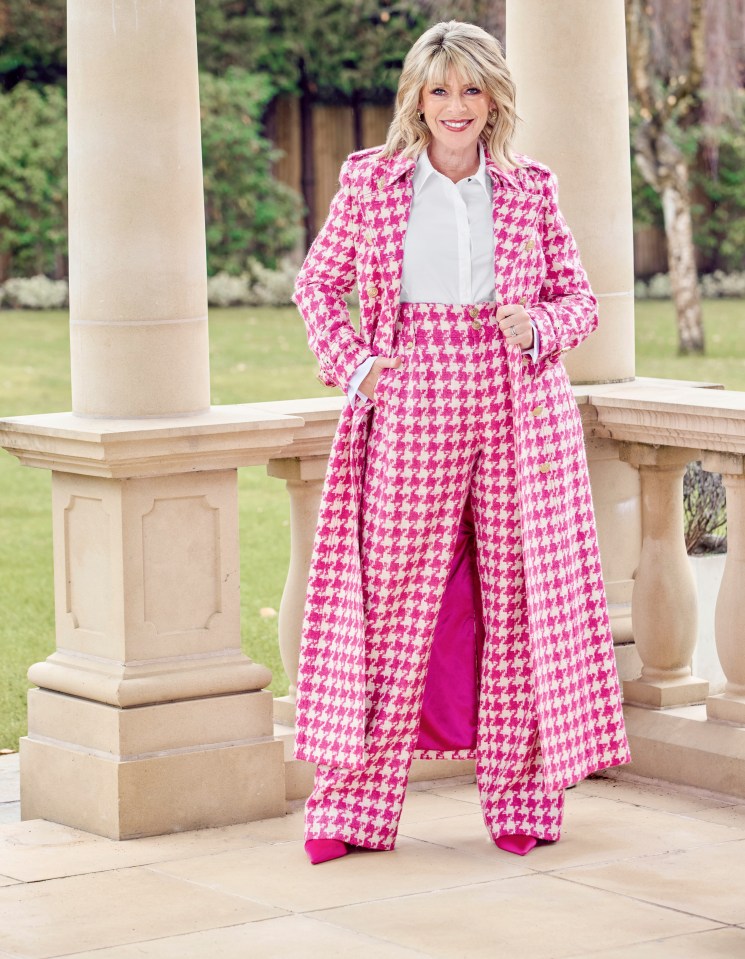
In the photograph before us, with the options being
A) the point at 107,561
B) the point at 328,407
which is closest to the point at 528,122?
→ the point at 328,407

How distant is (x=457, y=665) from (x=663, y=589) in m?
0.85

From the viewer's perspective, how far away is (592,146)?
5.12 metres

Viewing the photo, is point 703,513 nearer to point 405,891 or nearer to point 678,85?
point 405,891

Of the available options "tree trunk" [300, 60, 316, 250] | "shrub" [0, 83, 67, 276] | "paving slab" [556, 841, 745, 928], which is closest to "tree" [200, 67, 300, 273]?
"tree trunk" [300, 60, 316, 250]

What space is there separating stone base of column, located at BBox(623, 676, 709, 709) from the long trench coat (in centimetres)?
77

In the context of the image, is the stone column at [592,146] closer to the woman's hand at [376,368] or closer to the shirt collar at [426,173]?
the shirt collar at [426,173]

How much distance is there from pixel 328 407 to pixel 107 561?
2.44 ft

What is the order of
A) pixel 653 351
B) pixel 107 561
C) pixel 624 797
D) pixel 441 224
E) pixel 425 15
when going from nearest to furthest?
pixel 441 224
pixel 107 561
pixel 624 797
pixel 653 351
pixel 425 15

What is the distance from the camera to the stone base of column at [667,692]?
5078 millimetres

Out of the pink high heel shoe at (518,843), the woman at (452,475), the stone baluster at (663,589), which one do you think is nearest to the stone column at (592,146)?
the stone baluster at (663,589)

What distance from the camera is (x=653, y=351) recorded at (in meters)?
19.4

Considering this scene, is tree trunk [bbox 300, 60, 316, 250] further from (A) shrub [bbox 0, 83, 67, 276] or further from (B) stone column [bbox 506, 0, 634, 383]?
(B) stone column [bbox 506, 0, 634, 383]

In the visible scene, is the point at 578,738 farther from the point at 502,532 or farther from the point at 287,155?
the point at 287,155

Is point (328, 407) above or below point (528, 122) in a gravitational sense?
below
